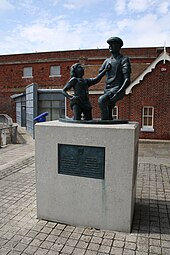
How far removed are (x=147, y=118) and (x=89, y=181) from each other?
10.6 m

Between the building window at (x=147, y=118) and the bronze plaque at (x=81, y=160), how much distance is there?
10.3 meters

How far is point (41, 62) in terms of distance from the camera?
2522 cm

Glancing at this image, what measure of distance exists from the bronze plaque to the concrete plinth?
5cm

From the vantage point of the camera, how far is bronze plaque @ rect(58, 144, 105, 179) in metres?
3.26

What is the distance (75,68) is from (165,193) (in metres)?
3.32

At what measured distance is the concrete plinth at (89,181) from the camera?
3.15 metres

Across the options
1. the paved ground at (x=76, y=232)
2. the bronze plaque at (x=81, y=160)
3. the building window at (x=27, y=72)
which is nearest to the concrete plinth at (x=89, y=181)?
the bronze plaque at (x=81, y=160)

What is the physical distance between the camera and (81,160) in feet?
11.0

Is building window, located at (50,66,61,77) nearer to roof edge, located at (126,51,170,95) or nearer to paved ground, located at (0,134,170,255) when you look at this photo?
roof edge, located at (126,51,170,95)

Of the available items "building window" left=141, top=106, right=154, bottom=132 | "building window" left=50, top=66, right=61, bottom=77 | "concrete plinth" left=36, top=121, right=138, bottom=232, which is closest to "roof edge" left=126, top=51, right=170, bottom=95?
"building window" left=141, top=106, right=154, bottom=132

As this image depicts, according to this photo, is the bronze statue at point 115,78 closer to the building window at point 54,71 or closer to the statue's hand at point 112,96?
the statue's hand at point 112,96

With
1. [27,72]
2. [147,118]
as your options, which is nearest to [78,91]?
[147,118]

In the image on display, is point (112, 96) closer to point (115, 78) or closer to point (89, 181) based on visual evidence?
point (115, 78)

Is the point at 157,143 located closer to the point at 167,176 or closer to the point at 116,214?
the point at 167,176
